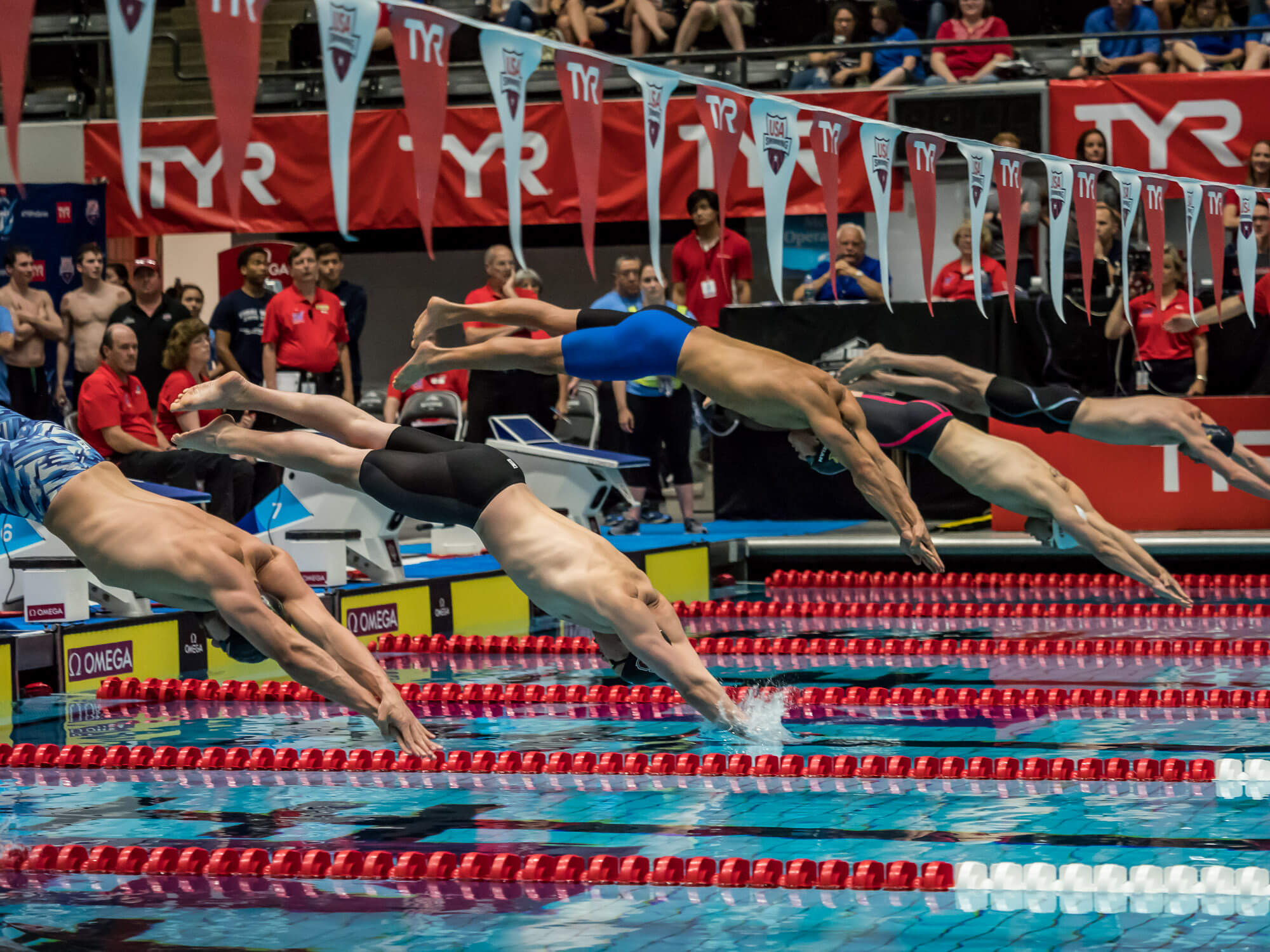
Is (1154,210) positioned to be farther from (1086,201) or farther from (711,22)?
(711,22)

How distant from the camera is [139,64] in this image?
3.20 metres

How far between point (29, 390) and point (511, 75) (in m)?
5.97

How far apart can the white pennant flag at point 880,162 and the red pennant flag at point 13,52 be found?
4.22 m

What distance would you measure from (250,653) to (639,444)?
6.69m

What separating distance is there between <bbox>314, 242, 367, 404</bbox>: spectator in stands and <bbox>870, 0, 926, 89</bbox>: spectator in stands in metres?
3.99

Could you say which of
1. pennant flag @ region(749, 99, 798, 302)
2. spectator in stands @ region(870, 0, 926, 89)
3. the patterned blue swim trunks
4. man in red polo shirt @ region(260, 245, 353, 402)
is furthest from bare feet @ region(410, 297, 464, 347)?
spectator in stands @ region(870, 0, 926, 89)

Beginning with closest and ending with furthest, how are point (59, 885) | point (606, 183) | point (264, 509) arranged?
1. point (59, 885)
2. point (264, 509)
3. point (606, 183)

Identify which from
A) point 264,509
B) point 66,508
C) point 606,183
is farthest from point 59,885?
point 606,183

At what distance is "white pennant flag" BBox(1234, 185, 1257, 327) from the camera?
820 centimetres

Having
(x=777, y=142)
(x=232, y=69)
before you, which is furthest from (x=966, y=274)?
(x=232, y=69)

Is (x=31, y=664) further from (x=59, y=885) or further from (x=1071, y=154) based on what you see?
(x=1071, y=154)

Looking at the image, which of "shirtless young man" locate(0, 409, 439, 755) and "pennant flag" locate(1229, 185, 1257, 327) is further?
"pennant flag" locate(1229, 185, 1257, 327)

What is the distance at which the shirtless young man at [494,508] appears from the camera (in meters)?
5.06

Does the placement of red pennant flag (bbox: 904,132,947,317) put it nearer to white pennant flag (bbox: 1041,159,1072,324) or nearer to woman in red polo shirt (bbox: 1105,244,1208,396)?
white pennant flag (bbox: 1041,159,1072,324)
